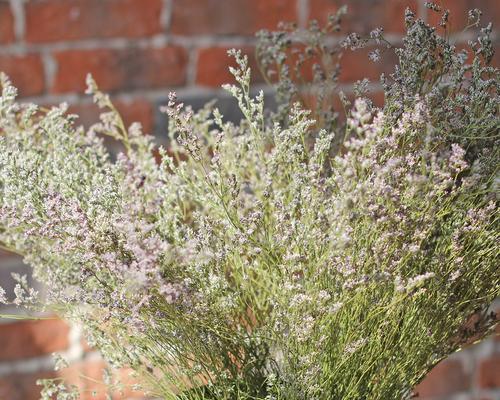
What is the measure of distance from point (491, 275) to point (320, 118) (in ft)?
1.01

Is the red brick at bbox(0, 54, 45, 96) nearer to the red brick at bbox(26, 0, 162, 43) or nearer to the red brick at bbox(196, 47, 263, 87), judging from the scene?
the red brick at bbox(26, 0, 162, 43)

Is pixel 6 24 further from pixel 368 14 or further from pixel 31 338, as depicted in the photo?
pixel 368 14

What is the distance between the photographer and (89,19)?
1.39 m

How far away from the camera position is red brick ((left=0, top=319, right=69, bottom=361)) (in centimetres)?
142

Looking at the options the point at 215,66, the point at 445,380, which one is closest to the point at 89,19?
the point at 215,66

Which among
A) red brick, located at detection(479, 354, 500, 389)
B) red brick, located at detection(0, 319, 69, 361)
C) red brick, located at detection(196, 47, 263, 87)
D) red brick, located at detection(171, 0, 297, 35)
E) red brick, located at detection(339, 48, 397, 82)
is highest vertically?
red brick, located at detection(171, 0, 297, 35)

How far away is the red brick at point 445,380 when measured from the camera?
5.47 ft

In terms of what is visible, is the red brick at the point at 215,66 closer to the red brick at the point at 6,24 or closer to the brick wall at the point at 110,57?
the brick wall at the point at 110,57

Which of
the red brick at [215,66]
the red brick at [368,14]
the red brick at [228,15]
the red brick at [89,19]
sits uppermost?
the red brick at [89,19]

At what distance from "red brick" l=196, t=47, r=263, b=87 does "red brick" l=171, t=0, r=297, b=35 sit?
0.11 ft


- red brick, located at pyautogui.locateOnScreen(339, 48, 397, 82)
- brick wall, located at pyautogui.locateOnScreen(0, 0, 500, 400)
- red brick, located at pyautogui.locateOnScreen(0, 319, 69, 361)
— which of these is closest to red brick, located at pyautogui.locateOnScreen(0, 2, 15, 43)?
brick wall, located at pyautogui.locateOnScreen(0, 0, 500, 400)

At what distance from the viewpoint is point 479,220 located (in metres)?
0.76

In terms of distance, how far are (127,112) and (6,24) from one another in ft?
0.81

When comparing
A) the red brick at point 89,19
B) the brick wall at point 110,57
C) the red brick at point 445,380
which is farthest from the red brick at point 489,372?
Answer: the red brick at point 89,19
